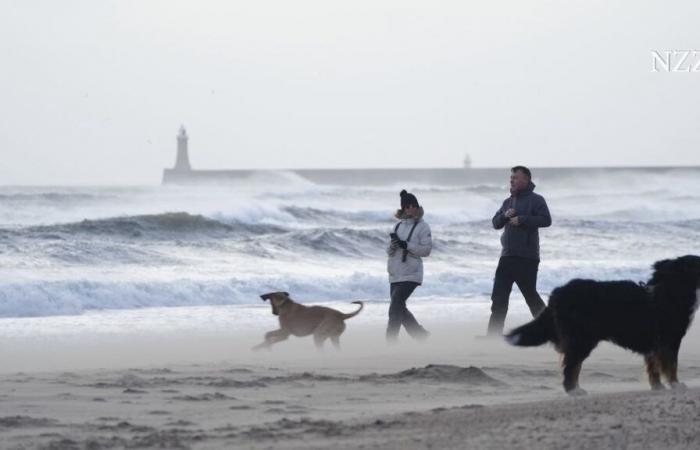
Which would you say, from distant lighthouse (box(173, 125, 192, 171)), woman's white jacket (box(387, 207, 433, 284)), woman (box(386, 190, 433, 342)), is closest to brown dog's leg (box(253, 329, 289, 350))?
woman (box(386, 190, 433, 342))

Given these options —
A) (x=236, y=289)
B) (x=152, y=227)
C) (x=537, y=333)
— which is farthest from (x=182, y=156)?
(x=537, y=333)

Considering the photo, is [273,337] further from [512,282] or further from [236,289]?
[236,289]

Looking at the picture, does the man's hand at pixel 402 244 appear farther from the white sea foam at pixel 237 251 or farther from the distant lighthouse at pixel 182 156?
the distant lighthouse at pixel 182 156

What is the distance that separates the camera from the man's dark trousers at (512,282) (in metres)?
10.1

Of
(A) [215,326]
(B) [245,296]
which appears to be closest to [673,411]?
(A) [215,326]

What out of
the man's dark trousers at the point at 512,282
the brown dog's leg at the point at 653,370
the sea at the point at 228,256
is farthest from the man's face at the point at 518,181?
the sea at the point at 228,256

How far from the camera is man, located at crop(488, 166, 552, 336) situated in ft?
32.7

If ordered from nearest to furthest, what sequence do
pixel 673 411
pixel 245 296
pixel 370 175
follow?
pixel 673 411 → pixel 245 296 → pixel 370 175

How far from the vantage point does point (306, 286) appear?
53.0 feet

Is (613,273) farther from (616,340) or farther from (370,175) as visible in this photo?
(370,175)

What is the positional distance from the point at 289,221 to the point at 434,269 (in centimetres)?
1381

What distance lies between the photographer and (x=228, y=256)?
20.0 m

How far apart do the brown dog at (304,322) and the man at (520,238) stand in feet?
3.83

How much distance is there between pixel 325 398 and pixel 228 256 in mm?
12959
